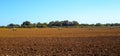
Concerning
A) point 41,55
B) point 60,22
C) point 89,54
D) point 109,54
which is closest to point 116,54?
point 109,54

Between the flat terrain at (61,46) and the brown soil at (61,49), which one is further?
the flat terrain at (61,46)

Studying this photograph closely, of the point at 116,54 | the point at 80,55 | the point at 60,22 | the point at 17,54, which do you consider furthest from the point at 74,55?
the point at 60,22

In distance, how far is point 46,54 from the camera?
53.4 ft

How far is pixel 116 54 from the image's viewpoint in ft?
52.2

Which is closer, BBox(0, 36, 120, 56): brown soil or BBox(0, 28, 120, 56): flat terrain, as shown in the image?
BBox(0, 36, 120, 56): brown soil

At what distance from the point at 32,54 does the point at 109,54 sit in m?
4.75

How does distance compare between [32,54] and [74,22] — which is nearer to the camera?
[32,54]

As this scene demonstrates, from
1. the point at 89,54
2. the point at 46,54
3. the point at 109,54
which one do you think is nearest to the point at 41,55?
the point at 46,54

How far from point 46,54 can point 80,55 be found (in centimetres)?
214

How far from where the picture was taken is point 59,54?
16.2 metres

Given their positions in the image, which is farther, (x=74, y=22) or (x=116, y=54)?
(x=74, y=22)

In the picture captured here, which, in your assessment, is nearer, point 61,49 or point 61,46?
point 61,49

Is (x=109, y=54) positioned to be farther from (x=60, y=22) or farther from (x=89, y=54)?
(x=60, y=22)

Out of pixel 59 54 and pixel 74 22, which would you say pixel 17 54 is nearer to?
pixel 59 54
